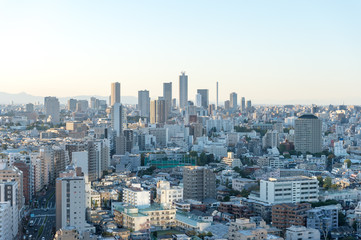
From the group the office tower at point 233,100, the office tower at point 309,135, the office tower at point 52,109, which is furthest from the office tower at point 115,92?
→ the office tower at point 309,135

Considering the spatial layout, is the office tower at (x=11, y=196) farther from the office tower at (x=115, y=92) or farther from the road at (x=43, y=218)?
the office tower at (x=115, y=92)

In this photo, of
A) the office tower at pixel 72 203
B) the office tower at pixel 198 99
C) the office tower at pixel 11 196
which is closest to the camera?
the office tower at pixel 72 203

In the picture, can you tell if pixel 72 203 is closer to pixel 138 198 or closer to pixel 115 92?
pixel 138 198

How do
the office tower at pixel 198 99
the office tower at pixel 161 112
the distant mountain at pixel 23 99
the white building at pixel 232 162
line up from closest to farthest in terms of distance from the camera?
the white building at pixel 232 162 < the office tower at pixel 161 112 < the office tower at pixel 198 99 < the distant mountain at pixel 23 99

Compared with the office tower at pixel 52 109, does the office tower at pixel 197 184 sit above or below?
below

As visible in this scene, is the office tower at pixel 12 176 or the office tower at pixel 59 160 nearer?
the office tower at pixel 12 176

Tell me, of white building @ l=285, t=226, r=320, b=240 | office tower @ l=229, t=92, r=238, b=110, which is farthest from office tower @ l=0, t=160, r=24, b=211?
office tower @ l=229, t=92, r=238, b=110
